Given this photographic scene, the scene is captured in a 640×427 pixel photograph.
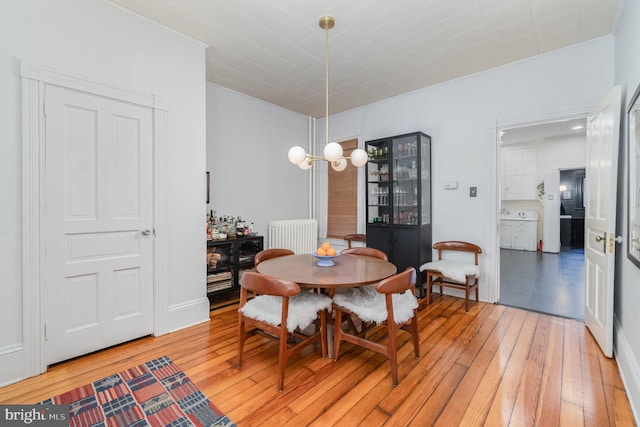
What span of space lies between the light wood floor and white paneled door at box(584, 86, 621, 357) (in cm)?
26

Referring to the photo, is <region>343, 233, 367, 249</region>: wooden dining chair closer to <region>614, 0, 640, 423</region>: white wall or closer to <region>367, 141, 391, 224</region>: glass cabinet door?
<region>367, 141, 391, 224</region>: glass cabinet door

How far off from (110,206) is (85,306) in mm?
844

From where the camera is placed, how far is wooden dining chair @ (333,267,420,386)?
1970 millimetres

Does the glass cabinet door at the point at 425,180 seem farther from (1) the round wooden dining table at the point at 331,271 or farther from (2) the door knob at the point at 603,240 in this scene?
Result: (2) the door knob at the point at 603,240

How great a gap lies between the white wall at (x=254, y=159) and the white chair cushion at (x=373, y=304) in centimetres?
246

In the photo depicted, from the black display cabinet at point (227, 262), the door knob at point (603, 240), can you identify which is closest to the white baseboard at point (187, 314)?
the black display cabinet at point (227, 262)

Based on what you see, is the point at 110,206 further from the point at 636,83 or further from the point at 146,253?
the point at 636,83

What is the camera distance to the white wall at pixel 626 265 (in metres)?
1.85

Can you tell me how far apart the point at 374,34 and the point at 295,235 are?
9.87 feet

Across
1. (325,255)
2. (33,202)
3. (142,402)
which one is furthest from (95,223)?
(325,255)

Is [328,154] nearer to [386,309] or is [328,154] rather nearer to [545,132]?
[386,309]

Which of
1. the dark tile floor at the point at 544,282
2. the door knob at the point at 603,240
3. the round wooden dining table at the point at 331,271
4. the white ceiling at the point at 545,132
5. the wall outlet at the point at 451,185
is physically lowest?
the dark tile floor at the point at 544,282

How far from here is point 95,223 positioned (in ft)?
7.89

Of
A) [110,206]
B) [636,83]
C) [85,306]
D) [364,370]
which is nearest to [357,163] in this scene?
[364,370]
